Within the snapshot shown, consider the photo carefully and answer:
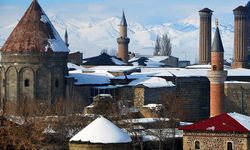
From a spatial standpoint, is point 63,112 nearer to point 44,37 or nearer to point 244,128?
point 44,37

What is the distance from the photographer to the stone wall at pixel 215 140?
3556cm

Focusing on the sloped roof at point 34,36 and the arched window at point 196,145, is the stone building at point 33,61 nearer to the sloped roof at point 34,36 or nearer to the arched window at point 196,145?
the sloped roof at point 34,36

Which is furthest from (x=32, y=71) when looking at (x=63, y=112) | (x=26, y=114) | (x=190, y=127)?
(x=190, y=127)

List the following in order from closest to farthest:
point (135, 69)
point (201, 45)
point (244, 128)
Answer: point (244, 128) → point (135, 69) → point (201, 45)

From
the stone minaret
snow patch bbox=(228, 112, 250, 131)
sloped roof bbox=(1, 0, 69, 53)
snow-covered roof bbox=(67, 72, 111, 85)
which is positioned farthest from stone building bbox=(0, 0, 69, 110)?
the stone minaret

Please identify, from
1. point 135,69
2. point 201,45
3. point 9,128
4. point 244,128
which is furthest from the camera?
point 201,45

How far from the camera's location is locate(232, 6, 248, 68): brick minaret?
237ft

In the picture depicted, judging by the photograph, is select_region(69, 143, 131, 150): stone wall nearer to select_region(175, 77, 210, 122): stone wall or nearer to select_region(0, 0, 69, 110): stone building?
select_region(0, 0, 69, 110): stone building

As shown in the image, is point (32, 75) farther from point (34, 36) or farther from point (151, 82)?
point (151, 82)

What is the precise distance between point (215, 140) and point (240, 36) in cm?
3793

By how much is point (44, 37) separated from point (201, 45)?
3177 centimetres

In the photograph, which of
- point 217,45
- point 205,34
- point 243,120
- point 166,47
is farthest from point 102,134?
point 166,47

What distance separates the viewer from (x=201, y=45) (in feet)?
244

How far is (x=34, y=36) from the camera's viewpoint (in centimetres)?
4459
